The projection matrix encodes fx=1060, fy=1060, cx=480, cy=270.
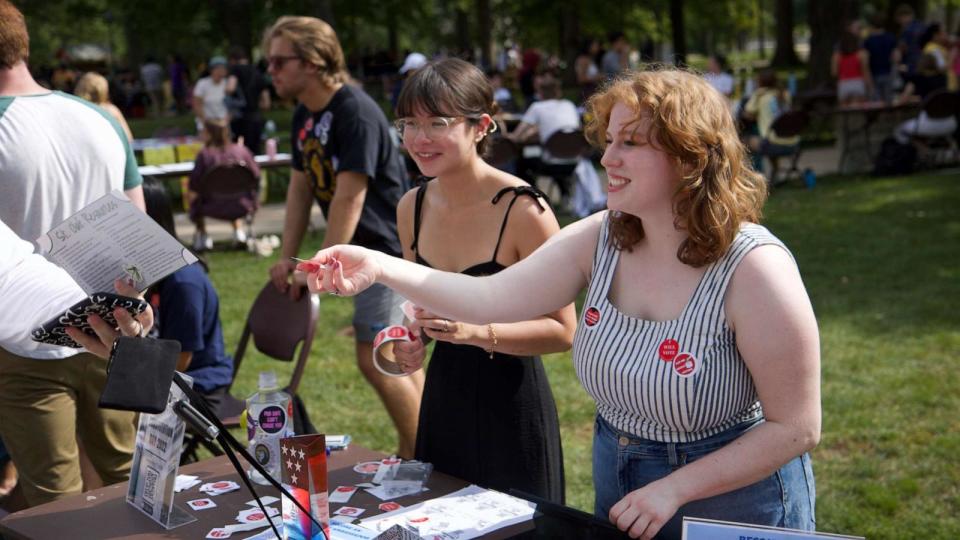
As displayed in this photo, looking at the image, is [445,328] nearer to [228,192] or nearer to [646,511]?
[646,511]

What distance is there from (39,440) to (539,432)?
4.89 ft

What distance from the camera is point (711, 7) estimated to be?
41.1 meters

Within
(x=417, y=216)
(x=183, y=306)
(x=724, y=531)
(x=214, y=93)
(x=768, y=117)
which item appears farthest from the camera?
(x=214, y=93)

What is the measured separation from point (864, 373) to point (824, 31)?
1797 cm

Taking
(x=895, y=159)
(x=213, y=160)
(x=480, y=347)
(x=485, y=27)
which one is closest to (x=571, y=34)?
(x=485, y=27)

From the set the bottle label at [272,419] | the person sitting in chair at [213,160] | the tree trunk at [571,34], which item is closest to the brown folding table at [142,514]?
the bottle label at [272,419]

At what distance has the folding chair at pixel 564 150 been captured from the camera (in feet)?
37.4

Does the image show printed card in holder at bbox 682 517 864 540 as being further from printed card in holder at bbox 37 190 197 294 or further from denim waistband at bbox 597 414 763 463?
printed card in holder at bbox 37 190 197 294

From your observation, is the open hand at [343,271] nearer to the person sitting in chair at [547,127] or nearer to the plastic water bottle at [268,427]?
the plastic water bottle at [268,427]

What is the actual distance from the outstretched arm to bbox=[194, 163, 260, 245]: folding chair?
7887 millimetres

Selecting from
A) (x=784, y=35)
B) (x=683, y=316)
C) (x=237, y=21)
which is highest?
(x=237, y=21)

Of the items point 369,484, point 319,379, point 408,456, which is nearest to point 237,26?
point 319,379

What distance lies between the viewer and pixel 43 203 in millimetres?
3145

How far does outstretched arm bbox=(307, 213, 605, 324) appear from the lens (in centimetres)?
228
